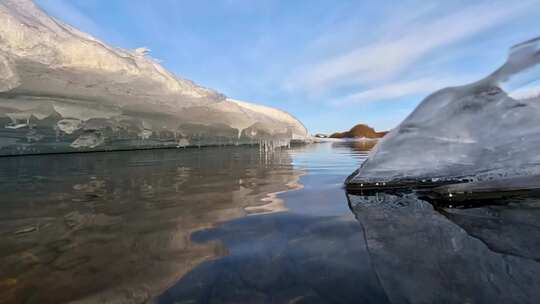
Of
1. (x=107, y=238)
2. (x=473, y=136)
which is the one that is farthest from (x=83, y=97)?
(x=473, y=136)

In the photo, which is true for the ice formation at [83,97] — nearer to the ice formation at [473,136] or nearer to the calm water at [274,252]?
the calm water at [274,252]

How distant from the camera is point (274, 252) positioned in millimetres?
1357

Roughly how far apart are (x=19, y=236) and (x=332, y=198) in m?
2.27

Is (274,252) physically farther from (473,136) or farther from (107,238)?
Result: (473,136)

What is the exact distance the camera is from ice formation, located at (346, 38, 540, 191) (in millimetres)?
2227

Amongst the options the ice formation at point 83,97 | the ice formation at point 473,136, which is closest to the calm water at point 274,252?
the ice formation at point 473,136

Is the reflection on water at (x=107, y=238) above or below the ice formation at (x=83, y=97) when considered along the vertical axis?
below

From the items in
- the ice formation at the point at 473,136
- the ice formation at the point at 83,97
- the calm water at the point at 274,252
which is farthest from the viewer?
the ice formation at the point at 83,97

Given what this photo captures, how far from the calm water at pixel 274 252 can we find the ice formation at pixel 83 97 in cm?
559

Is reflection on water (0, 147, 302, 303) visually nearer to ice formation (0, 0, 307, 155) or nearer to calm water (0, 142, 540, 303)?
calm water (0, 142, 540, 303)

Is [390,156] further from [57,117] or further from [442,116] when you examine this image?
[57,117]

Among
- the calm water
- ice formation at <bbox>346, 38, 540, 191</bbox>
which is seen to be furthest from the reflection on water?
ice formation at <bbox>346, 38, 540, 191</bbox>

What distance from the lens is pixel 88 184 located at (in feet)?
12.4

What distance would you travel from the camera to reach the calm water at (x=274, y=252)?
984 mm
